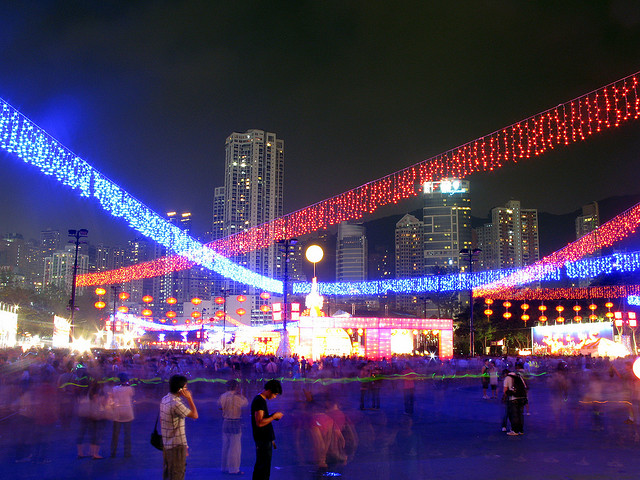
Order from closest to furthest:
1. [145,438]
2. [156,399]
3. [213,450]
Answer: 1. [213,450]
2. [145,438]
3. [156,399]

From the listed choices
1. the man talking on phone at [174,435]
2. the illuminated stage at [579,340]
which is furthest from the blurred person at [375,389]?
the illuminated stage at [579,340]

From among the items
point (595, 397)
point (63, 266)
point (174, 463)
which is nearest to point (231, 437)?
point (174, 463)

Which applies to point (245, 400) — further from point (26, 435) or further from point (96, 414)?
point (26, 435)

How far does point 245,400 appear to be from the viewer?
9266mm

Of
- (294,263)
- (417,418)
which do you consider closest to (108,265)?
(294,263)

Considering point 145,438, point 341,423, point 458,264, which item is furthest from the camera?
point 458,264

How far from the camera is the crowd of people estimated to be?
289 inches

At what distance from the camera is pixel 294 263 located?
7648 inches

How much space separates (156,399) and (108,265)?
18213cm

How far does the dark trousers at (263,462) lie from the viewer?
277 inches

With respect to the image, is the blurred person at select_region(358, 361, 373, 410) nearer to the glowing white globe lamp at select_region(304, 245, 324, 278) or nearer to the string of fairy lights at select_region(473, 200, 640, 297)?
the glowing white globe lamp at select_region(304, 245, 324, 278)

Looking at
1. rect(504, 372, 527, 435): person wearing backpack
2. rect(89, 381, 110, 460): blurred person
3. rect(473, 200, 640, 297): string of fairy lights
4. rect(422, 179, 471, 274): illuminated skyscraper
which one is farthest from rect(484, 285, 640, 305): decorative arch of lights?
rect(422, 179, 471, 274): illuminated skyscraper

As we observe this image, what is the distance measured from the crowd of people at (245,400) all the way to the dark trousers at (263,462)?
0.04 feet

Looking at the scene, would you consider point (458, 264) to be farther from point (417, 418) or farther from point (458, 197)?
point (417, 418)
